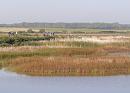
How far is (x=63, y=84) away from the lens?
2048 cm

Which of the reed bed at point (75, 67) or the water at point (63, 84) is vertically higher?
the reed bed at point (75, 67)

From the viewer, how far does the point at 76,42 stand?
41188mm

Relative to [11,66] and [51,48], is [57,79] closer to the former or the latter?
[11,66]

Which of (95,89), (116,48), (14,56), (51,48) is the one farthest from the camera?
(116,48)

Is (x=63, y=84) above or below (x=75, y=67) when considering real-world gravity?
below

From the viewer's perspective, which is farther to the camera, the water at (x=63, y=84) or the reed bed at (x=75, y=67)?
the reed bed at (x=75, y=67)

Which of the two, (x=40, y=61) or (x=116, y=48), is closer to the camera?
(x=40, y=61)

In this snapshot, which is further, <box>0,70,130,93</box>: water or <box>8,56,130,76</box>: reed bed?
<box>8,56,130,76</box>: reed bed

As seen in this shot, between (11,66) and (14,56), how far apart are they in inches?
150

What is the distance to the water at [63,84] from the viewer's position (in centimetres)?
1898

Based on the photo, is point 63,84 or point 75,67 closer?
point 63,84

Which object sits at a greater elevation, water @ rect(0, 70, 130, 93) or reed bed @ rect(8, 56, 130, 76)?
reed bed @ rect(8, 56, 130, 76)

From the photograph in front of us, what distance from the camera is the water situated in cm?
1898

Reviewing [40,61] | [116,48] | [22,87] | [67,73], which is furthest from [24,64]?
[116,48]
